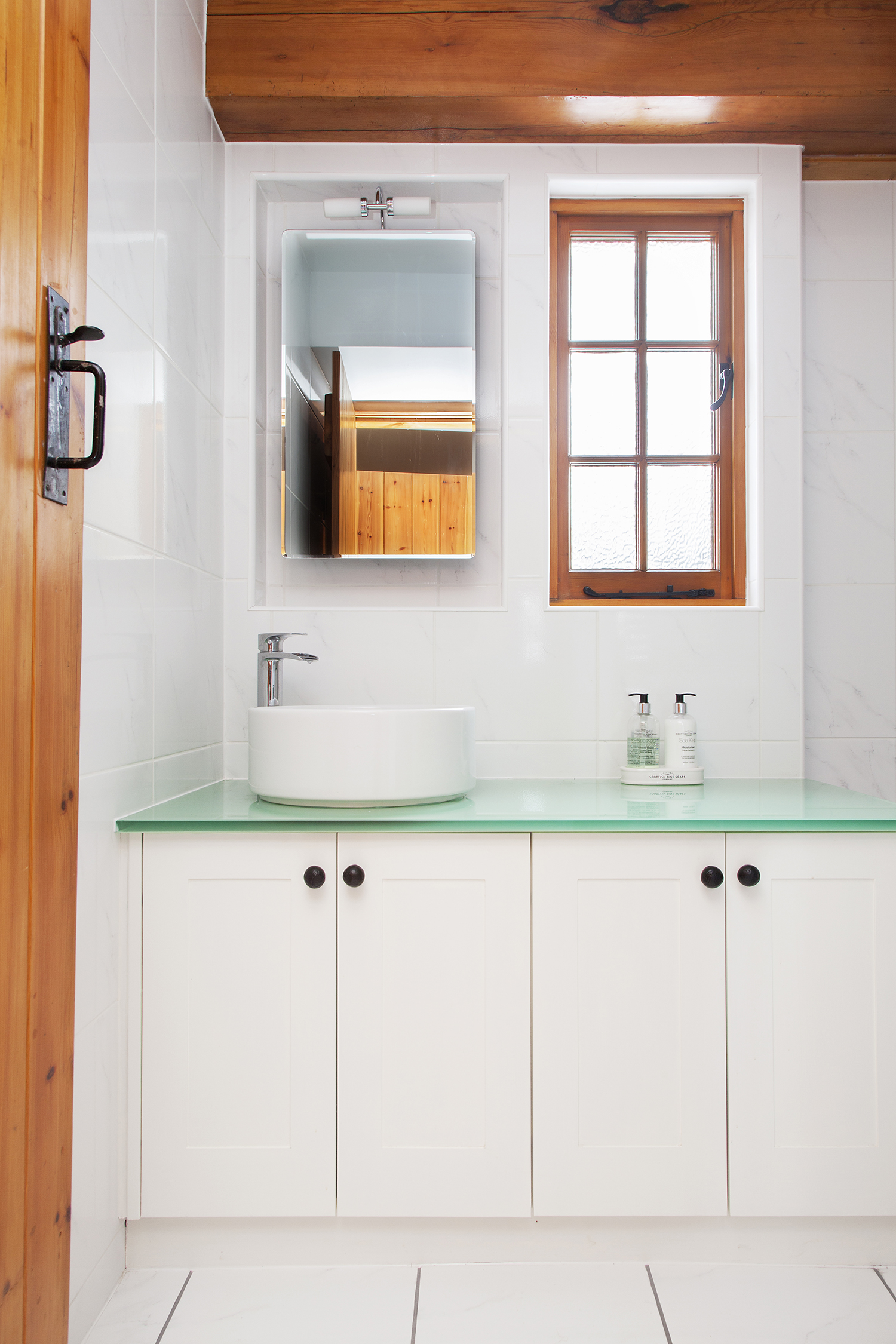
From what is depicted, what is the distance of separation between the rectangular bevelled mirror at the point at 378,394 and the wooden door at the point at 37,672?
32.6 inches

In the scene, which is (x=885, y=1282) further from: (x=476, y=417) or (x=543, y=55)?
(x=543, y=55)

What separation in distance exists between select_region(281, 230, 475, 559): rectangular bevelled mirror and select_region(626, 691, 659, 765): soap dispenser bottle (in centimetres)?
50

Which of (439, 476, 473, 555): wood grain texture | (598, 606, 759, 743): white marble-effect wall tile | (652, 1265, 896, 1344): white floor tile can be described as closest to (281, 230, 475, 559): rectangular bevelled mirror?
(439, 476, 473, 555): wood grain texture

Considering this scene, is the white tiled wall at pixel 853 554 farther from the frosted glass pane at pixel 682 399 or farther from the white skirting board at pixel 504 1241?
the white skirting board at pixel 504 1241

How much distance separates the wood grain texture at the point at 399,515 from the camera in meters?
1.83

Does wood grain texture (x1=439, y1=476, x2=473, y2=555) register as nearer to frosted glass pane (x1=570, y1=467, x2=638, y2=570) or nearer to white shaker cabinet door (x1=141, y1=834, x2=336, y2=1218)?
frosted glass pane (x1=570, y1=467, x2=638, y2=570)

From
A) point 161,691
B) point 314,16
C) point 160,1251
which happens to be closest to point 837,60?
point 314,16

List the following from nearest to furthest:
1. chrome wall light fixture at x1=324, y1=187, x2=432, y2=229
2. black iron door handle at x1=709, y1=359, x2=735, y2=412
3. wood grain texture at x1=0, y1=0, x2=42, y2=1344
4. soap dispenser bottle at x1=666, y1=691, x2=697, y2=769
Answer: wood grain texture at x1=0, y1=0, x2=42, y2=1344
soap dispenser bottle at x1=666, y1=691, x2=697, y2=769
chrome wall light fixture at x1=324, y1=187, x2=432, y2=229
black iron door handle at x1=709, y1=359, x2=735, y2=412

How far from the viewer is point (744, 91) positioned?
1.70 m

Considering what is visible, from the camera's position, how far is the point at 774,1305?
1.25 meters

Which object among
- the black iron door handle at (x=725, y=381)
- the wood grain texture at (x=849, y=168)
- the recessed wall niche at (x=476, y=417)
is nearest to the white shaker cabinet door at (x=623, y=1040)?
the recessed wall niche at (x=476, y=417)

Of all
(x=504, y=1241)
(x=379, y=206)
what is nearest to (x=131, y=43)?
(x=379, y=206)

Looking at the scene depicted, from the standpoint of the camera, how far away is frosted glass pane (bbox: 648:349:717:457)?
6.35 feet

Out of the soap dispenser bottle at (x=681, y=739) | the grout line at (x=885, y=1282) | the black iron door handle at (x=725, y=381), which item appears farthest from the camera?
the black iron door handle at (x=725, y=381)
